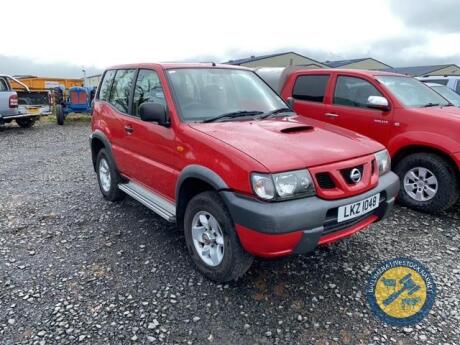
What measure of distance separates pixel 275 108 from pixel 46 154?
6712 mm

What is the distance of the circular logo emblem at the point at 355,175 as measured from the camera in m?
2.72

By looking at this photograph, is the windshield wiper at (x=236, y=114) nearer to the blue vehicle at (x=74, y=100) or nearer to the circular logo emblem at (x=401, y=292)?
the circular logo emblem at (x=401, y=292)

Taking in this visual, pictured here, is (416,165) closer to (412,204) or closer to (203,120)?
(412,204)

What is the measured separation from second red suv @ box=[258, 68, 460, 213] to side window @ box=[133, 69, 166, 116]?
5.67ft

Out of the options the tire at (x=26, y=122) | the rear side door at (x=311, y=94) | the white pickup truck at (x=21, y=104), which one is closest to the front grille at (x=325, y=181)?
the rear side door at (x=311, y=94)

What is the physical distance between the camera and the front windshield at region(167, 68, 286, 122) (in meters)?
3.37

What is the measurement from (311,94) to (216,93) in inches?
107

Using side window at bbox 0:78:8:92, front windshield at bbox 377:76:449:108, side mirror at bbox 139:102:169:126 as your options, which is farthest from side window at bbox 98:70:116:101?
side window at bbox 0:78:8:92

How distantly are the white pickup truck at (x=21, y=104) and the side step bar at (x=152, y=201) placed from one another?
28.0 ft

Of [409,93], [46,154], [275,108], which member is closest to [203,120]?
[275,108]

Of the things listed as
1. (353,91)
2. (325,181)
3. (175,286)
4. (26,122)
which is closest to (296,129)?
(325,181)

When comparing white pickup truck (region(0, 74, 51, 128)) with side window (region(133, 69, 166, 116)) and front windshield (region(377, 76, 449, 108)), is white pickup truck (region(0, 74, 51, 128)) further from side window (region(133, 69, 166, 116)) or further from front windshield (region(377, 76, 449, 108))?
front windshield (region(377, 76, 449, 108))

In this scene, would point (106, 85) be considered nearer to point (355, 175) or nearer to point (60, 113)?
point (355, 175)

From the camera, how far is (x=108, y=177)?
4.85 meters
